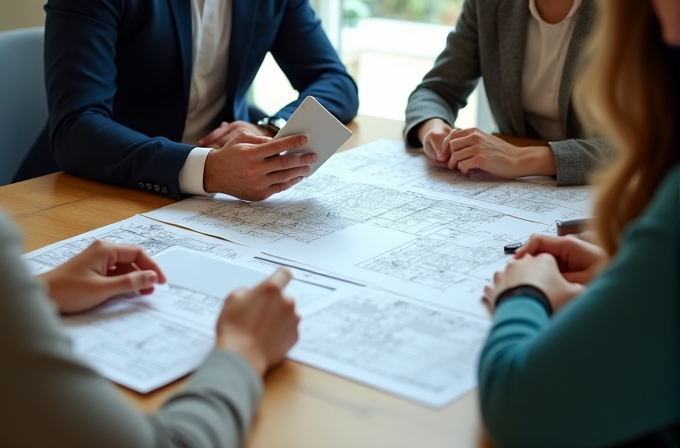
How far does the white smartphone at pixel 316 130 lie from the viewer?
1.54 meters

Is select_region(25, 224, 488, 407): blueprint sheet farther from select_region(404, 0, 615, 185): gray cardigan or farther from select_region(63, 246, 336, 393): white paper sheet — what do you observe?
select_region(404, 0, 615, 185): gray cardigan

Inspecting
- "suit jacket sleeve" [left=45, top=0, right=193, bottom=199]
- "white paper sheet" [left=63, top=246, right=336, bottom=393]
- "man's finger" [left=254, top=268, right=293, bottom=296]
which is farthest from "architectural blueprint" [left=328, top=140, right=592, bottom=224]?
"man's finger" [left=254, top=268, right=293, bottom=296]

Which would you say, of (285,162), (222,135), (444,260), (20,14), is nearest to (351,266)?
(444,260)

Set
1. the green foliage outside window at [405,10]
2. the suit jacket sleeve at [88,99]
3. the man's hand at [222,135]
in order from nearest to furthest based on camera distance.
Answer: the suit jacket sleeve at [88,99], the man's hand at [222,135], the green foliage outside window at [405,10]

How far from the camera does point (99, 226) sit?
146 cm

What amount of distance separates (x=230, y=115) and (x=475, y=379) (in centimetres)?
130

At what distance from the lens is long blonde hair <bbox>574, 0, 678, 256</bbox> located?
874 mm

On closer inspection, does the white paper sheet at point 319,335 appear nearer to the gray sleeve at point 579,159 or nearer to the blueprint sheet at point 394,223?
the blueprint sheet at point 394,223

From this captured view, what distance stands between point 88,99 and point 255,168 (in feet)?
1.40

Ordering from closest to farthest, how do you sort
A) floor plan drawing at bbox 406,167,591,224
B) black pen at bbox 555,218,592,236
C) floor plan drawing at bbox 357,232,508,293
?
floor plan drawing at bbox 357,232,508,293
black pen at bbox 555,218,592,236
floor plan drawing at bbox 406,167,591,224

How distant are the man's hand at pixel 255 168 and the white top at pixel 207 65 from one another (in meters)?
0.48

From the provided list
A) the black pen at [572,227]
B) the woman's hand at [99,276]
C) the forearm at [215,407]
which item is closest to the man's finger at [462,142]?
the black pen at [572,227]

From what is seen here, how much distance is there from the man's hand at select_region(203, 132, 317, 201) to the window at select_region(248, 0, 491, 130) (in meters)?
1.65

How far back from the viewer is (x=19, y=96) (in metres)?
2.04
